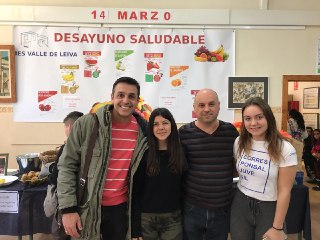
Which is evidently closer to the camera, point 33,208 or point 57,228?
point 57,228

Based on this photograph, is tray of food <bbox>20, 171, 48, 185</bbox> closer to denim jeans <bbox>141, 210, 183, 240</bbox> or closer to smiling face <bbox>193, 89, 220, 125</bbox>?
denim jeans <bbox>141, 210, 183, 240</bbox>

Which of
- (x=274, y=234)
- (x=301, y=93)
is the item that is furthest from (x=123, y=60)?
(x=301, y=93)

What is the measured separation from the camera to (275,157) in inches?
53.6

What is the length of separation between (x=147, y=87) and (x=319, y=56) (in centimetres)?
253

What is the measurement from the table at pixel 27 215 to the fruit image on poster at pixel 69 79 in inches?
75.9

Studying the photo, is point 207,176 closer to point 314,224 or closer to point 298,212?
point 298,212

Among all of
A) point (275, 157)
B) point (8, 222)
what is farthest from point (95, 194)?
point (8, 222)

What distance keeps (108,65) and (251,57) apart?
2.04 metres

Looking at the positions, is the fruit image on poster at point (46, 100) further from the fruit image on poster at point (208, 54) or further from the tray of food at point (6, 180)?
the fruit image on poster at point (208, 54)

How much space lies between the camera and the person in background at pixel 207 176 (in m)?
1.53

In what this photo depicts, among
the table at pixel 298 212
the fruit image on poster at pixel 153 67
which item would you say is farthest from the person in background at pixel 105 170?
the fruit image on poster at pixel 153 67

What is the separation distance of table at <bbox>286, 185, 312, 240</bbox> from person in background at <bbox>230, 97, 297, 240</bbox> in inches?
38.3

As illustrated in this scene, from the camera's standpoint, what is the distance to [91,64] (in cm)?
388

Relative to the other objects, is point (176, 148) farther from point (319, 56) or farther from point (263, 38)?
point (319, 56)
